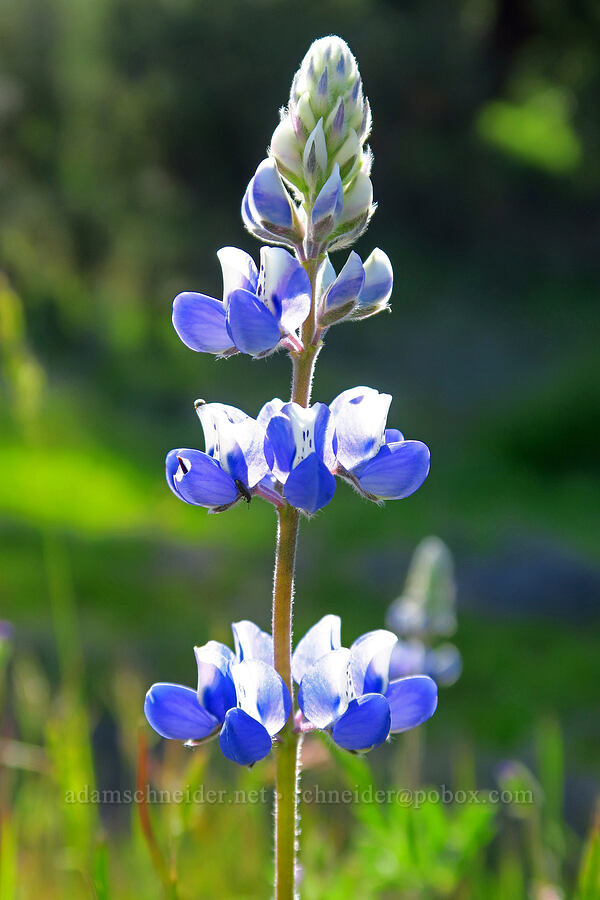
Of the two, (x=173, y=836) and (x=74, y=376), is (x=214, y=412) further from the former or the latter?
(x=74, y=376)

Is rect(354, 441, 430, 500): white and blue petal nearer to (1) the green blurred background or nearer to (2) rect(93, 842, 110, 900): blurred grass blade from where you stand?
(2) rect(93, 842, 110, 900): blurred grass blade

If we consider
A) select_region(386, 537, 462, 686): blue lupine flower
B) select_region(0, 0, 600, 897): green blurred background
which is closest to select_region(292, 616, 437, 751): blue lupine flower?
select_region(386, 537, 462, 686): blue lupine flower

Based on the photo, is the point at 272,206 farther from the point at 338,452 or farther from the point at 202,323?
the point at 338,452

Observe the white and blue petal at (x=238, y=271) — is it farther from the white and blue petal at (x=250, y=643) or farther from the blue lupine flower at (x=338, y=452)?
the white and blue petal at (x=250, y=643)

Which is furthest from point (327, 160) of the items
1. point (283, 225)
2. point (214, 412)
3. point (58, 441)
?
point (58, 441)

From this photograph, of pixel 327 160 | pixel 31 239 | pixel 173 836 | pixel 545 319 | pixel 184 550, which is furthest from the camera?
pixel 545 319

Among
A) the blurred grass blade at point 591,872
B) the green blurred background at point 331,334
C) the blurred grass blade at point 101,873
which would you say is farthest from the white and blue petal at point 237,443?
the green blurred background at point 331,334
